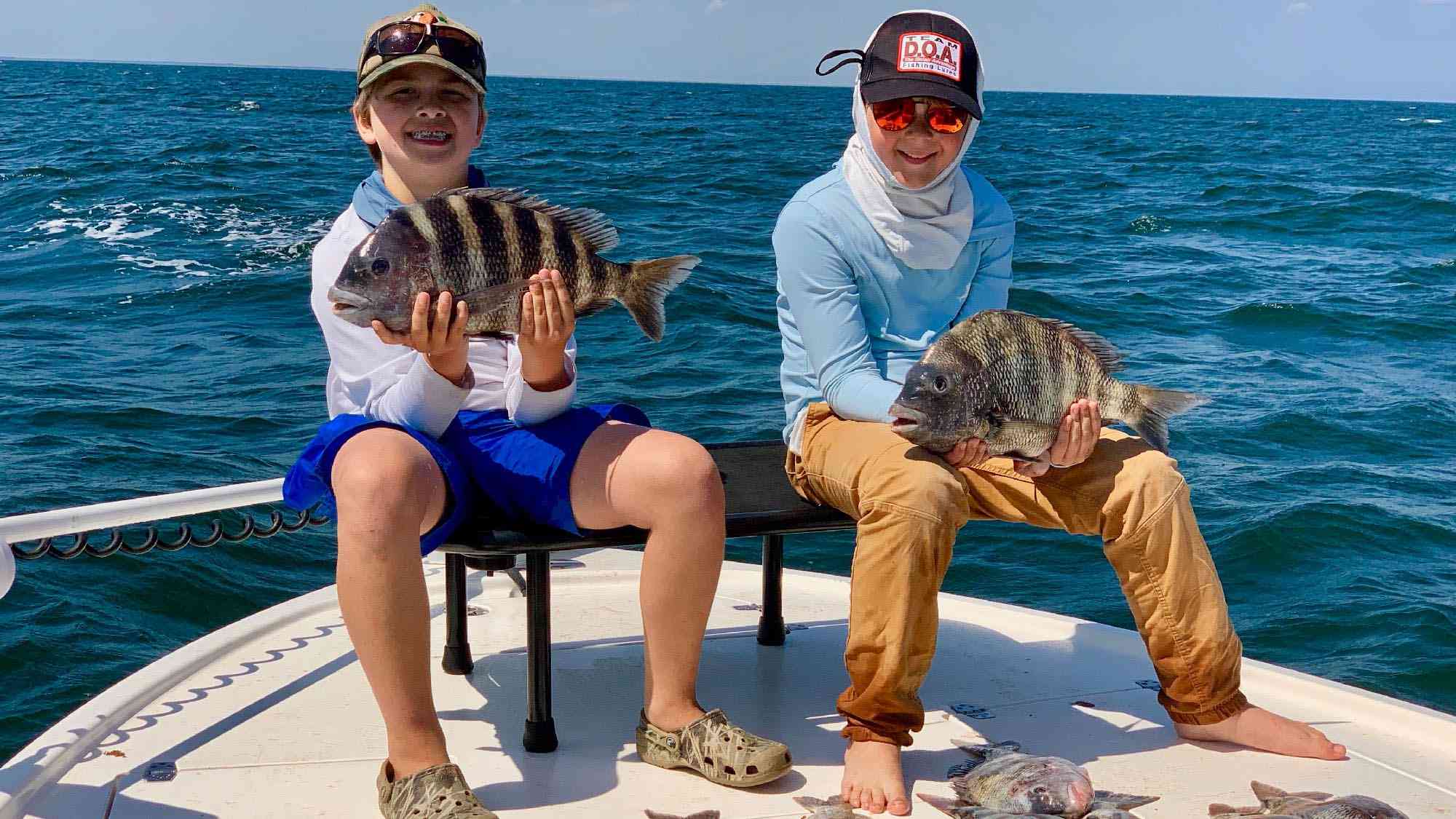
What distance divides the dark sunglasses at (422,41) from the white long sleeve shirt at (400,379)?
0.39m

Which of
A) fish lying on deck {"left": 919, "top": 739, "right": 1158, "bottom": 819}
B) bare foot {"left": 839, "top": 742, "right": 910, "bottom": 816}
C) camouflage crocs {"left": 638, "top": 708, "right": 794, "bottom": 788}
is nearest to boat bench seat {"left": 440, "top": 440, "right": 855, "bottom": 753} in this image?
camouflage crocs {"left": 638, "top": 708, "right": 794, "bottom": 788}

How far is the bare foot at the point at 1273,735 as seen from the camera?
3.10m

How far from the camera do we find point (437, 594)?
4270 mm

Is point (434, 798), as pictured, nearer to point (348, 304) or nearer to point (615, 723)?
point (615, 723)

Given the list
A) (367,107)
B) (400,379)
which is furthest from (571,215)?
(367,107)

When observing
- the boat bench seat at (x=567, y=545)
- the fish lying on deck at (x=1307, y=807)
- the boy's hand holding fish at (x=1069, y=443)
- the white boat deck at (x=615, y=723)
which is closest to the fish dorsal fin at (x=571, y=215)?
the boat bench seat at (x=567, y=545)

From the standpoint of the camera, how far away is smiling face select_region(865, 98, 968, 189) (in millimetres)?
3250

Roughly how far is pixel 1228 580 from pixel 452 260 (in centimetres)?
615

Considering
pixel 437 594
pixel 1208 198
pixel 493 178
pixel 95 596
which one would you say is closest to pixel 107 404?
pixel 95 596

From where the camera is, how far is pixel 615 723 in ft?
10.8

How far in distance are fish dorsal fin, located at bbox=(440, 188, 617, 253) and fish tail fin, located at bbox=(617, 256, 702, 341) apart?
79 millimetres

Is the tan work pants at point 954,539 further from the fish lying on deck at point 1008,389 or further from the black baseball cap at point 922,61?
the black baseball cap at point 922,61

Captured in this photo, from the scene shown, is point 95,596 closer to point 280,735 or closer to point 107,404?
point 107,404

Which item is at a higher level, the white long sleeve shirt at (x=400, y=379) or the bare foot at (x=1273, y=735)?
the white long sleeve shirt at (x=400, y=379)
